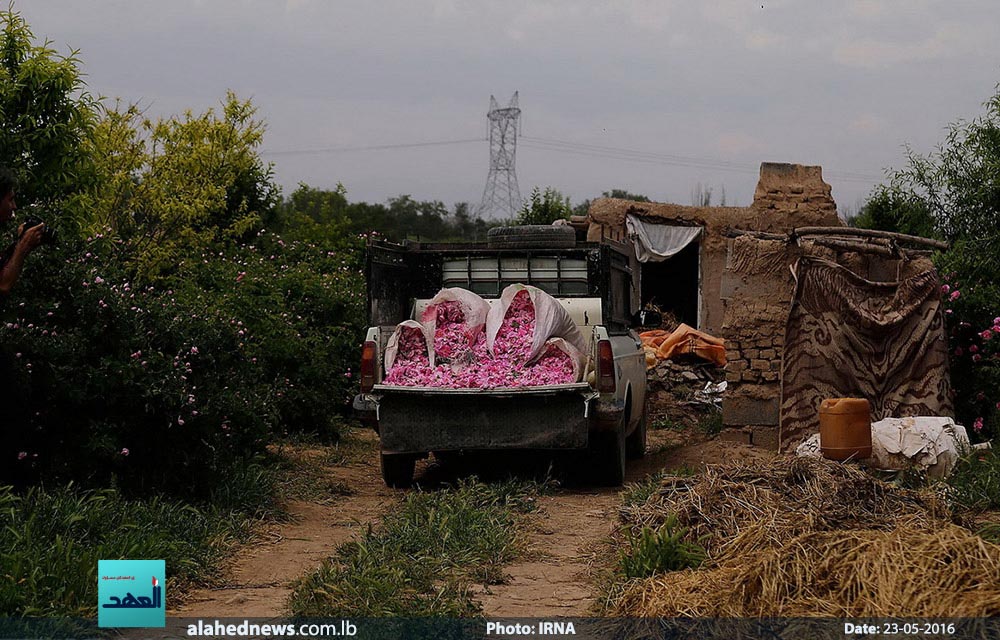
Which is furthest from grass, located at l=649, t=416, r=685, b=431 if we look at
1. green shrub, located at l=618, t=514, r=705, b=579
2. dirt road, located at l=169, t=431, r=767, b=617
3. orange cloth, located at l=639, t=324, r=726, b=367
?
green shrub, located at l=618, t=514, r=705, b=579

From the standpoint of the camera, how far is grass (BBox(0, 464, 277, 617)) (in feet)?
16.3

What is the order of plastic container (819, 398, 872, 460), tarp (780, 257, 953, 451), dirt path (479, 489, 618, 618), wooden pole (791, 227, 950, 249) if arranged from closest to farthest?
dirt path (479, 489, 618, 618)
plastic container (819, 398, 872, 460)
tarp (780, 257, 953, 451)
wooden pole (791, 227, 950, 249)

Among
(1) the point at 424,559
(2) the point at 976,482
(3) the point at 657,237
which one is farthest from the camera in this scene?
(3) the point at 657,237

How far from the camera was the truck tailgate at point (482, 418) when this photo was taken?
8.54m

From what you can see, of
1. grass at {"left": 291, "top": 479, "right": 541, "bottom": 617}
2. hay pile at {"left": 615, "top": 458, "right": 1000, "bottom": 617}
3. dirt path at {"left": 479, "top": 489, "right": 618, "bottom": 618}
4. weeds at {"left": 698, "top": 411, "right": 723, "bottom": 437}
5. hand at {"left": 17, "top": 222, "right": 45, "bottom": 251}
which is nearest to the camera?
hay pile at {"left": 615, "top": 458, "right": 1000, "bottom": 617}

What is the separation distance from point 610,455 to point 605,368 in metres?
0.82

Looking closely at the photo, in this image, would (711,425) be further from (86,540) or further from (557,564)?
(86,540)

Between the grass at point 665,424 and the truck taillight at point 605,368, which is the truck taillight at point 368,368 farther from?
the grass at point 665,424

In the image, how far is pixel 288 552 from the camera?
22.4 ft

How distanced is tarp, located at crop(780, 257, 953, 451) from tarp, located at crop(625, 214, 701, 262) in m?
9.87

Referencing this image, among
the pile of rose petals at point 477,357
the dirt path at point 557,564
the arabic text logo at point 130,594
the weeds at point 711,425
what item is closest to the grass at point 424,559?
the dirt path at point 557,564

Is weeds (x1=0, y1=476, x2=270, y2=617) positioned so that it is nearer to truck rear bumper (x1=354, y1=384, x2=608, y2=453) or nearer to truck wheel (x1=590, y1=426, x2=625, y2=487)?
truck rear bumper (x1=354, y1=384, x2=608, y2=453)

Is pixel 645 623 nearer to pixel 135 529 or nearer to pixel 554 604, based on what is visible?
pixel 554 604

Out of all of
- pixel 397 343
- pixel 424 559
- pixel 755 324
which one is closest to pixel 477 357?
pixel 397 343
